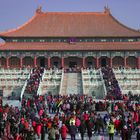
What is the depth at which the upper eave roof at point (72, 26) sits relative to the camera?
63.2 metres

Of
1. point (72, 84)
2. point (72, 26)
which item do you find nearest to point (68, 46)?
point (72, 26)

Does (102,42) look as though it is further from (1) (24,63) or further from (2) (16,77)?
(2) (16,77)

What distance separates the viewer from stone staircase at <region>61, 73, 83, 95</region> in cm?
4028

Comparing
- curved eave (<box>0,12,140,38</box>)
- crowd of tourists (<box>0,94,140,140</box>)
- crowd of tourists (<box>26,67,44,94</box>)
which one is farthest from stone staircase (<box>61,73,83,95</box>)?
curved eave (<box>0,12,140,38</box>)

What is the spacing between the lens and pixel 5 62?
61969 millimetres

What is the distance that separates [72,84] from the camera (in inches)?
1670

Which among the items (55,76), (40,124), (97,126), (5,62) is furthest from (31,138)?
(5,62)

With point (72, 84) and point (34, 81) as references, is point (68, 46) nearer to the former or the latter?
point (72, 84)

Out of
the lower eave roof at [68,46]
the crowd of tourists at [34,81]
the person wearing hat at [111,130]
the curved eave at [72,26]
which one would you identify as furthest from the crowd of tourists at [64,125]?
the curved eave at [72,26]

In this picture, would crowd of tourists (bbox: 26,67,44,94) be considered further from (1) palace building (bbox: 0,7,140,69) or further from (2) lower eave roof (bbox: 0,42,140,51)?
(1) palace building (bbox: 0,7,140,69)

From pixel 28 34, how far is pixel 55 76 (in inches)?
790

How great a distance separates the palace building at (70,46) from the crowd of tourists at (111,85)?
1456 centimetres

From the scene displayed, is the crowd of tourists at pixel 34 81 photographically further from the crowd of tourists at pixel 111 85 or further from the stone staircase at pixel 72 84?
the crowd of tourists at pixel 111 85

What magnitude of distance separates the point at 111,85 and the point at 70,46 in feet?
72.9
